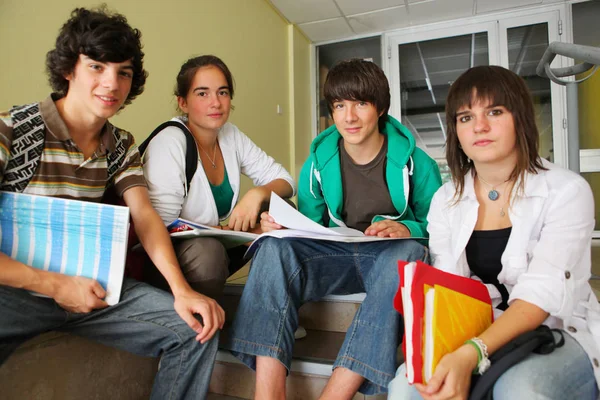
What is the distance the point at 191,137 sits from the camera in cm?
125

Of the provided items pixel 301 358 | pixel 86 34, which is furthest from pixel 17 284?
pixel 301 358

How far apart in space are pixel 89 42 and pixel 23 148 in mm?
280

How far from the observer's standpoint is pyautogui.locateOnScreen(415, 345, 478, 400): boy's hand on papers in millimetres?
596

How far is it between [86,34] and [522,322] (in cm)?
107

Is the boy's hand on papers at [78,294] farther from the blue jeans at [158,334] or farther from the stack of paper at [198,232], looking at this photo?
the stack of paper at [198,232]

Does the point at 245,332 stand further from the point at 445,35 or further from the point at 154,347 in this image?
the point at 445,35

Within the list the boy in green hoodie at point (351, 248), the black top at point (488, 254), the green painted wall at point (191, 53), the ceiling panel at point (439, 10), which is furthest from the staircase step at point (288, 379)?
the ceiling panel at point (439, 10)

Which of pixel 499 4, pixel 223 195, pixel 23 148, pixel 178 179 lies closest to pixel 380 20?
pixel 499 4

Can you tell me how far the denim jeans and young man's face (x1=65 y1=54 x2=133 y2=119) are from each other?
0.95 metres

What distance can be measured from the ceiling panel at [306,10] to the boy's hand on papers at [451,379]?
3.49 metres

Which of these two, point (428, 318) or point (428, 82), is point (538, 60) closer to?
point (428, 82)

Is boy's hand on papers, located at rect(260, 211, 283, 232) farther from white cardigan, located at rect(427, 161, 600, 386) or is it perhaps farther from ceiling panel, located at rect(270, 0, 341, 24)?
ceiling panel, located at rect(270, 0, 341, 24)

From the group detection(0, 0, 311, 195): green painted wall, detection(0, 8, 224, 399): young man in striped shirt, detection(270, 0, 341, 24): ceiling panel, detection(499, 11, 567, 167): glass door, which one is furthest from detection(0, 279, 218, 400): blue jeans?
detection(499, 11, 567, 167): glass door

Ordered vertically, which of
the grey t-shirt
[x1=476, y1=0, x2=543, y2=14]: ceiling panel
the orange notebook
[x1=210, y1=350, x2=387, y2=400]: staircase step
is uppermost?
[x1=476, y1=0, x2=543, y2=14]: ceiling panel
